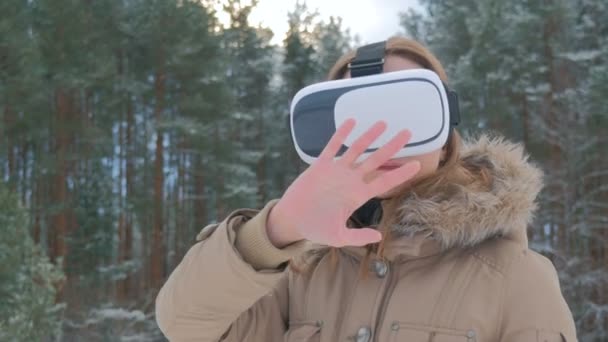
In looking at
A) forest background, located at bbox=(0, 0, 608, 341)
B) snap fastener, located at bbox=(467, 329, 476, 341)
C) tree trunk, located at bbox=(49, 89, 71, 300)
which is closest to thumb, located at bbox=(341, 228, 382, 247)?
snap fastener, located at bbox=(467, 329, 476, 341)

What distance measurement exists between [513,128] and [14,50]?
9.91m

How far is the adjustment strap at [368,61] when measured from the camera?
98 centimetres

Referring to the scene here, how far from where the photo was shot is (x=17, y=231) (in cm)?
638

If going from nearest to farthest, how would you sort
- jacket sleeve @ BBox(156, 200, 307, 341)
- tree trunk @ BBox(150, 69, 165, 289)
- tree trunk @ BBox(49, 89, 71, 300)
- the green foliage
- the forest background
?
jacket sleeve @ BBox(156, 200, 307, 341)
the green foliage
the forest background
tree trunk @ BBox(49, 89, 71, 300)
tree trunk @ BBox(150, 69, 165, 289)

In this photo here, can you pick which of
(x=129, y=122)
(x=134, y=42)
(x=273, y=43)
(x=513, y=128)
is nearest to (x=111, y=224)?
(x=129, y=122)

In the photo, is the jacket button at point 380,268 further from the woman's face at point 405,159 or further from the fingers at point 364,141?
the fingers at point 364,141

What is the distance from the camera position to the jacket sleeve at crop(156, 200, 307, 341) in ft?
3.17

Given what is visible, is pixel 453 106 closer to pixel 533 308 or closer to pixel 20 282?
pixel 533 308

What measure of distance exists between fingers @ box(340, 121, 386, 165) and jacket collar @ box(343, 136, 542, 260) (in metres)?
0.23

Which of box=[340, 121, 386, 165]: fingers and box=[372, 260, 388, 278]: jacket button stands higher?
box=[340, 121, 386, 165]: fingers

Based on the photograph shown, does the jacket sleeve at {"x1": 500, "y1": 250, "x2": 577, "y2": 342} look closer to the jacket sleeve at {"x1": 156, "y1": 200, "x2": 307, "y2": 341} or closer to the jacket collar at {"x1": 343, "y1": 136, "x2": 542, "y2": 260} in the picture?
the jacket collar at {"x1": 343, "y1": 136, "x2": 542, "y2": 260}

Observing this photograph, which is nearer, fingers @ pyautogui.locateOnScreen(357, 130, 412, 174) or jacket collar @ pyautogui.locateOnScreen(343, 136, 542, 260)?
fingers @ pyautogui.locateOnScreen(357, 130, 412, 174)

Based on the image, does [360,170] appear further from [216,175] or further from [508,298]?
[216,175]

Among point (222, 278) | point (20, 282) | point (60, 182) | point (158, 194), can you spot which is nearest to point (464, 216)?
point (222, 278)
